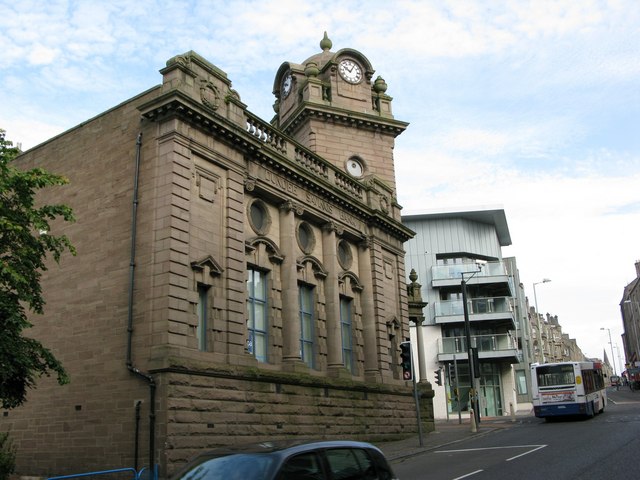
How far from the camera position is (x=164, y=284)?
1767 cm

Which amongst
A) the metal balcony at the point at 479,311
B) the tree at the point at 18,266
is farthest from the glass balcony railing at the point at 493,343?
the tree at the point at 18,266

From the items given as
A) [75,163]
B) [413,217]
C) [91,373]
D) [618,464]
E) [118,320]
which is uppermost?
[413,217]

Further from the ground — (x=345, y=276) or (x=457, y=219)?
(x=457, y=219)

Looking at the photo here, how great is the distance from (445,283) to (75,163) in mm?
41140

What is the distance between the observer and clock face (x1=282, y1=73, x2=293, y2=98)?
3622 centimetres

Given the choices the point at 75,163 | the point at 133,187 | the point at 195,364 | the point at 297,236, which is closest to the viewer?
the point at 195,364

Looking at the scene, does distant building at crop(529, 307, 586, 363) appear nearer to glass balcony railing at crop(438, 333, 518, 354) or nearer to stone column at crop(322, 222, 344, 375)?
glass balcony railing at crop(438, 333, 518, 354)

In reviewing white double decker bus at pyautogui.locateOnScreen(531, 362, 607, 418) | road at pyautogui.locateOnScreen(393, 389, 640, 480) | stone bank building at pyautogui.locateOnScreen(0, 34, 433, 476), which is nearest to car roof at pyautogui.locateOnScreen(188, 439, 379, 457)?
road at pyautogui.locateOnScreen(393, 389, 640, 480)

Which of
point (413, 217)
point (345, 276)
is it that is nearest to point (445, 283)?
point (413, 217)

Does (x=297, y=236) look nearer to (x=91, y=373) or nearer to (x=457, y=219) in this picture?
(x=91, y=373)

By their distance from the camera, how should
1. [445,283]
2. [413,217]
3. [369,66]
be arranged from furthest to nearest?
[413,217] < [445,283] < [369,66]

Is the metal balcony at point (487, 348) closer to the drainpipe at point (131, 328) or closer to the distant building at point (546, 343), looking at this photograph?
the drainpipe at point (131, 328)

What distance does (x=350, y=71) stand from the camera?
3578 cm

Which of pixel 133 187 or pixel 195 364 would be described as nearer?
pixel 195 364
